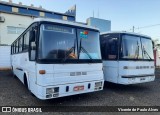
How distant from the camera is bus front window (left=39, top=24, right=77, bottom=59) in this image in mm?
4891

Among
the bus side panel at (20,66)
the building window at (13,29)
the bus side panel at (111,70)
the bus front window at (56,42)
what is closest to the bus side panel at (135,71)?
the bus side panel at (111,70)

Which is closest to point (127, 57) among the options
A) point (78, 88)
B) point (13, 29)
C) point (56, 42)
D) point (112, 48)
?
point (112, 48)

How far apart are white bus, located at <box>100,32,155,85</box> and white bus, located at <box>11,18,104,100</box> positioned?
1.47 meters

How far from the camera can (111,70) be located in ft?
24.8

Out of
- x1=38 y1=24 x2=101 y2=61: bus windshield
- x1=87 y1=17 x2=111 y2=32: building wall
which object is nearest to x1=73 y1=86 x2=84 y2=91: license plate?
x1=38 y1=24 x2=101 y2=61: bus windshield

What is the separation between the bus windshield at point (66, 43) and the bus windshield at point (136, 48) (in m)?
1.64

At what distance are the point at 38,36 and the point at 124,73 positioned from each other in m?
3.96

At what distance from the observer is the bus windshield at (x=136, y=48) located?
7156 mm

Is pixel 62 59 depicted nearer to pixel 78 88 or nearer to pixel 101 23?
pixel 78 88

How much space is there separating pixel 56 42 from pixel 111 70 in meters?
3.42

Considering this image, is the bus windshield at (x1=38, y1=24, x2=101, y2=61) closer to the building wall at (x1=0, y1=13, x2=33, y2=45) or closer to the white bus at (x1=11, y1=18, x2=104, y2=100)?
the white bus at (x1=11, y1=18, x2=104, y2=100)

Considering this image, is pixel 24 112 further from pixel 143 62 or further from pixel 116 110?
pixel 143 62

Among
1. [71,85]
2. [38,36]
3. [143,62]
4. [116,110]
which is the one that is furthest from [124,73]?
[38,36]

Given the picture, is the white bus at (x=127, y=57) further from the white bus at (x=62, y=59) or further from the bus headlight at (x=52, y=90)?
the bus headlight at (x=52, y=90)
